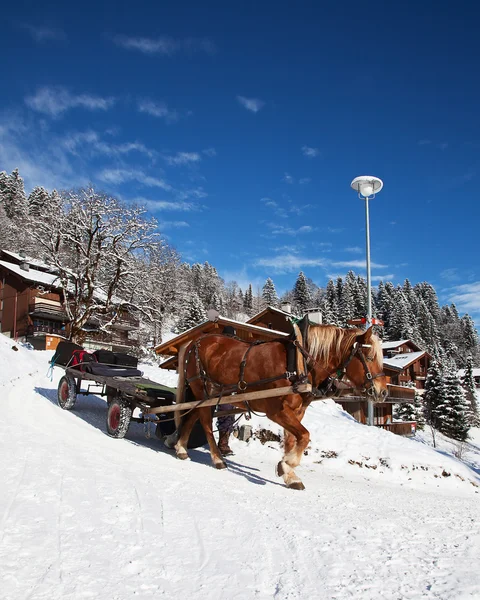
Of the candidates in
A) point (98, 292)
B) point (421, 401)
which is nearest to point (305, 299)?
point (421, 401)

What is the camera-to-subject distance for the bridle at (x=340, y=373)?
5.89 meters

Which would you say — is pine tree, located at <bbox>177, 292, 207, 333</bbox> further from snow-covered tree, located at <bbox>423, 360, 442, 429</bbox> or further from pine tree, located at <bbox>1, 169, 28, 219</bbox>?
pine tree, located at <bbox>1, 169, 28, 219</bbox>

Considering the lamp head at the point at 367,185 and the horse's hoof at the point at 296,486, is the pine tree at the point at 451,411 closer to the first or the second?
the lamp head at the point at 367,185

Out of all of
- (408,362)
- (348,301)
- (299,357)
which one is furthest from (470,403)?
(299,357)

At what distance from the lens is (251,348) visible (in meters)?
6.79

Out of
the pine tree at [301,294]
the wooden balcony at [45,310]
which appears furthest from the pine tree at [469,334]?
the wooden balcony at [45,310]

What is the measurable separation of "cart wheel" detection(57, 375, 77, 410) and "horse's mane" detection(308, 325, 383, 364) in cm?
639

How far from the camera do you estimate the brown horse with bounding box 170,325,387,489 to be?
19.5 feet

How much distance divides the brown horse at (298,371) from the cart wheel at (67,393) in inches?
172

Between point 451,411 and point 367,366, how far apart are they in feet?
125

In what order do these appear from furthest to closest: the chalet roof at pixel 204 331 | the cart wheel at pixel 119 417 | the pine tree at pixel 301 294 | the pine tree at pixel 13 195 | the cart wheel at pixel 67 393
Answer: the pine tree at pixel 301 294 → the pine tree at pixel 13 195 → the chalet roof at pixel 204 331 → the cart wheel at pixel 67 393 → the cart wheel at pixel 119 417

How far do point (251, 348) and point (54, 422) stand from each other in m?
4.61

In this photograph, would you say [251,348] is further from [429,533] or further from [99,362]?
[99,362]

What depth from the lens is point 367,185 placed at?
1639cm
